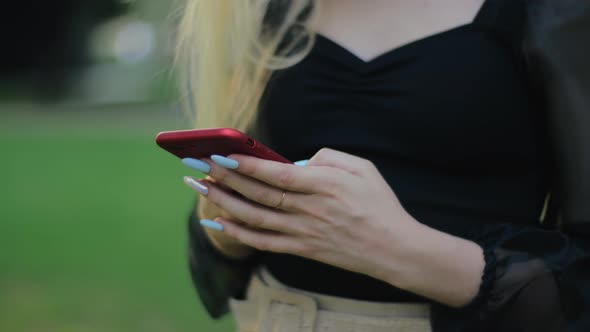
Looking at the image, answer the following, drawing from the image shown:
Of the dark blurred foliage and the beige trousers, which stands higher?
the beige trousers

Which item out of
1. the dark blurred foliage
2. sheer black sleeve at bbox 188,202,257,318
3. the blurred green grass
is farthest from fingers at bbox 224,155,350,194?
the dark blurred foliage

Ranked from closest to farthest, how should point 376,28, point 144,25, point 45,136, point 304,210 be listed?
1. point 304,210
2. point 376,28
3. point 45,136
4. point 144,25

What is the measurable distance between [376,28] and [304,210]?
38cm

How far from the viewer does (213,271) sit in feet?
5.68

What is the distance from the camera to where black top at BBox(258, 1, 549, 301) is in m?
1.34

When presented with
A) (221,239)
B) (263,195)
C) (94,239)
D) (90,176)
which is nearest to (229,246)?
(221,239)

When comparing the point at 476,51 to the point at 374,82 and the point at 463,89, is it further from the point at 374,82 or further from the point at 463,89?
the point at 374,82

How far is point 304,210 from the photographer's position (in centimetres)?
125

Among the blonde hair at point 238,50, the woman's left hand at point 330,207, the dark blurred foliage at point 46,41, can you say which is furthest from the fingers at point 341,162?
the dark blurred foliage at point 46,41

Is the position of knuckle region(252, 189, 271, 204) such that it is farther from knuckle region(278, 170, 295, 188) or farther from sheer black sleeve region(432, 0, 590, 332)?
sheer black sleeve region(432, 0, 590, 332)

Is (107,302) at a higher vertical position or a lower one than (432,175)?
lower

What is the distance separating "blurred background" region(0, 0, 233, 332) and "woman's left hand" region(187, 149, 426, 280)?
0.81 m

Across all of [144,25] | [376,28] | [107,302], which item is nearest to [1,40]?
[144,25]

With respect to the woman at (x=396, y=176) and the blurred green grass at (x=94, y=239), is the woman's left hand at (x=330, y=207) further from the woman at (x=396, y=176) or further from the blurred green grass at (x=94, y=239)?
the blurred green grass at (x=94, y=239)
